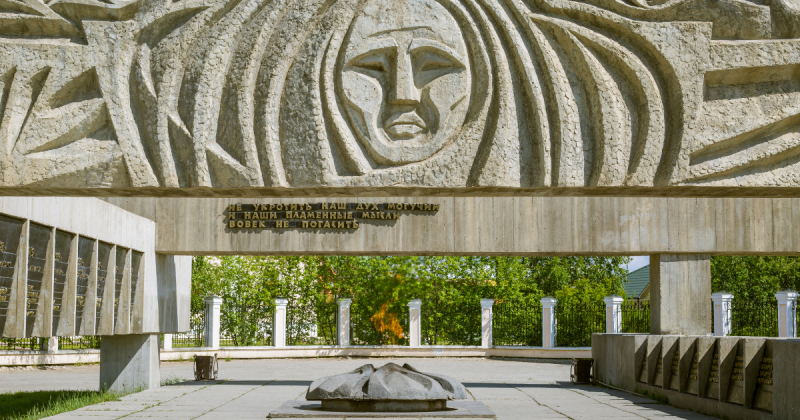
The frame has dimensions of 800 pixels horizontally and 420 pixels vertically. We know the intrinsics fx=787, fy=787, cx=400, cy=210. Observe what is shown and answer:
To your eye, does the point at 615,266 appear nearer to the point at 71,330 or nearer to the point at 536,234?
the point at 536,234

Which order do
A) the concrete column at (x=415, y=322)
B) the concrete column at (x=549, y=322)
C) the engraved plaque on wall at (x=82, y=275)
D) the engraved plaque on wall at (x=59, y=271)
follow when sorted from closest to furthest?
the engraved plaque on wall at (x=59, y=271)
the engraved plaque on wall at (x=82, y=275)
the concrete column at (x=549, y=322)
the concrete column at (x=415, y=322)

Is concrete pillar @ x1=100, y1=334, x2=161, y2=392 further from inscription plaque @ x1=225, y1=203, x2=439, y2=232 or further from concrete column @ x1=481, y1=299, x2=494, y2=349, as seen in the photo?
concrete column @ x1=481, y1=299, x2=494, y2=349

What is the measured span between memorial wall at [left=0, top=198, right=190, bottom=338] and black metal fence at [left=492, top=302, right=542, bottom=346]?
13739 mm

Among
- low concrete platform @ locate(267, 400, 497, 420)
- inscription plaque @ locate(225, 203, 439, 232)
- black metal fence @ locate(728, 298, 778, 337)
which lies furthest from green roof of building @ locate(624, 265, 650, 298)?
low concrete platform @ locate(267, 400, 497, 420)

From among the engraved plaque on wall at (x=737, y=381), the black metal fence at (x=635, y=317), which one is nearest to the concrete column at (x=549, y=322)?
the black metal fence at (x=635, y=317)

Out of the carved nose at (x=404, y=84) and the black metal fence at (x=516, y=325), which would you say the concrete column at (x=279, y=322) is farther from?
the carved nose at (x=404, y=84)

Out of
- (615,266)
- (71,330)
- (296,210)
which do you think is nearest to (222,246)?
(296,210)

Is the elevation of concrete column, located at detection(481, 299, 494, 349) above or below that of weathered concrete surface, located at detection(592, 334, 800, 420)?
below

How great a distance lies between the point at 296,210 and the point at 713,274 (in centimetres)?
2231

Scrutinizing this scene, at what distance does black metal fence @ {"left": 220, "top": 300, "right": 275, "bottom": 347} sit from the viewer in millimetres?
23953

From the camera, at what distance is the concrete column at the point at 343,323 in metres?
24.3

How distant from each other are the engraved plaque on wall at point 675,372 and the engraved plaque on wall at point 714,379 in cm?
106

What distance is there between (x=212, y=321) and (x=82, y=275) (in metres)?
13.5

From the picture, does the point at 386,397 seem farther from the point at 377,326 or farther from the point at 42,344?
the point at 377,326
